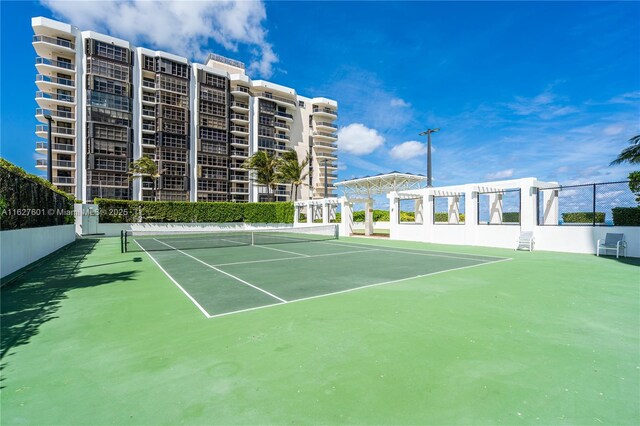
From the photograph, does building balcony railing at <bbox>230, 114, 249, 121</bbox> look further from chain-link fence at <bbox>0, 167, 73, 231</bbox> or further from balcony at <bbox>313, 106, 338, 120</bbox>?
chain-link fence at <bbox>0, 167, 73, 231</bbox>

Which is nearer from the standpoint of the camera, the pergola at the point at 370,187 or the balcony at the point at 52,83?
the pergola at the point at 370,187

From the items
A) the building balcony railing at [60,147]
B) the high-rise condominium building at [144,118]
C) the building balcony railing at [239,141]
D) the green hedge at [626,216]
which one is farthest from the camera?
the building balcony railing at [239,141]

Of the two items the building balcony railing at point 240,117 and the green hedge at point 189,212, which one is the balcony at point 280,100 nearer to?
the building balcony railing at point 240,117

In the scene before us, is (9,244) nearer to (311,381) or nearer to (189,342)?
(189,342)

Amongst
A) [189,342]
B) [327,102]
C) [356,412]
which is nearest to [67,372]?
[189,342]

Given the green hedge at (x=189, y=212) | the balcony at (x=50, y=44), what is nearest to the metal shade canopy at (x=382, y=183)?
the green hedge at (x=189, y=212)

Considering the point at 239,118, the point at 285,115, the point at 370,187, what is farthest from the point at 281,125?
the point at 370,187

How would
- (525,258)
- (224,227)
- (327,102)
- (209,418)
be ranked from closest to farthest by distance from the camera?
(209,418), (525,258), (224,227), (327,102)

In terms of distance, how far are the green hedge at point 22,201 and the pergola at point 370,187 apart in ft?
72.6

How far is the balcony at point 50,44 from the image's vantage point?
1966 inches

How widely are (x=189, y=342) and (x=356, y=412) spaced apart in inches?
115

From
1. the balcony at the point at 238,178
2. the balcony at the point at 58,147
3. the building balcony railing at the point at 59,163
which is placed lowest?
the balcony at the point at 238,178

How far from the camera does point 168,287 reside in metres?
8.52

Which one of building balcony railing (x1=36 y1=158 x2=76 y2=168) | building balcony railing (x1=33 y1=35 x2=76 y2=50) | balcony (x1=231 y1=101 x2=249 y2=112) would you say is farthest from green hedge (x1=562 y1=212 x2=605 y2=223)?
building balcony railing (x1=33 y1=35 x2=76 y2=50)
